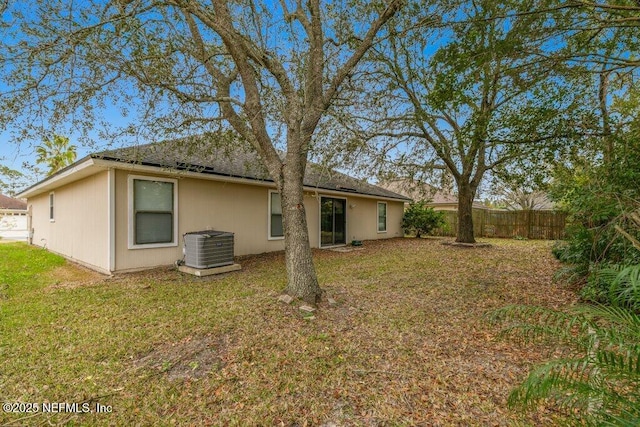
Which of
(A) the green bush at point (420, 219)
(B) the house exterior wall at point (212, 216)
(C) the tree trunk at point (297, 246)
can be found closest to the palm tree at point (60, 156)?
(B) the house exterior wall at point (212, 216)

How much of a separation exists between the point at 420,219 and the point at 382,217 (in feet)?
7.36

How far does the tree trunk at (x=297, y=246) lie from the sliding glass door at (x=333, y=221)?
22.1 feet

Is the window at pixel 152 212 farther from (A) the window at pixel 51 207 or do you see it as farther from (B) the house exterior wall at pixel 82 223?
(A) the window at pixel 51 207

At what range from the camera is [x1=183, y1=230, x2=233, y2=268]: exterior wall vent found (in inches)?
253

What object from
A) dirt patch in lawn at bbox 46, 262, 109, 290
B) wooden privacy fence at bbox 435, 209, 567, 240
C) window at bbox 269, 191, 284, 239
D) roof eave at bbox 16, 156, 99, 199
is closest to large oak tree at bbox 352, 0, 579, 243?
window at bbox 269, 191, 284, 239

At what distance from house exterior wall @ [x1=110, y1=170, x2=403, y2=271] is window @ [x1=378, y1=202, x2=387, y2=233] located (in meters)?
4.77

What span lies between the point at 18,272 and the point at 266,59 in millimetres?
7306

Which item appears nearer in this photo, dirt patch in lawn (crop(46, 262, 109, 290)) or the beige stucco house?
dirt patch in lawn (crop(46, 262, 109, 290))

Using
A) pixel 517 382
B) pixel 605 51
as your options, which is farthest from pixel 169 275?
pixel 605 51

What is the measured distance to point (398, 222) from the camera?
16.3 metres

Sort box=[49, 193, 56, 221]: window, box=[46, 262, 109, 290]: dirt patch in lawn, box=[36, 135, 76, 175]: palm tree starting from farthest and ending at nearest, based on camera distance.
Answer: box=[36, 135, 76, 175]: palm tree
box=[49, 193, 56, 221]: window
box=[46, 262, 109, 290]: dirt patch in lawn

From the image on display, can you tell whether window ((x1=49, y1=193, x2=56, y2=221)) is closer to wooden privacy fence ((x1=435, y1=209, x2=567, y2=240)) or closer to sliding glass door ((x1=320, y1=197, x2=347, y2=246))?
sliding glass door ((x1=320, y1=197, x2=347, y2=246))

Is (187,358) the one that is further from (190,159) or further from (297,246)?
(190,159)

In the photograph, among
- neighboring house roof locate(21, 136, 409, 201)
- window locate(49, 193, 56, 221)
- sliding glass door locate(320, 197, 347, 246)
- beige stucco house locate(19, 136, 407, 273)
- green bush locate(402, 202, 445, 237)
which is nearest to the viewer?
neighboring house roof locate(21, 136, 409, 201)
